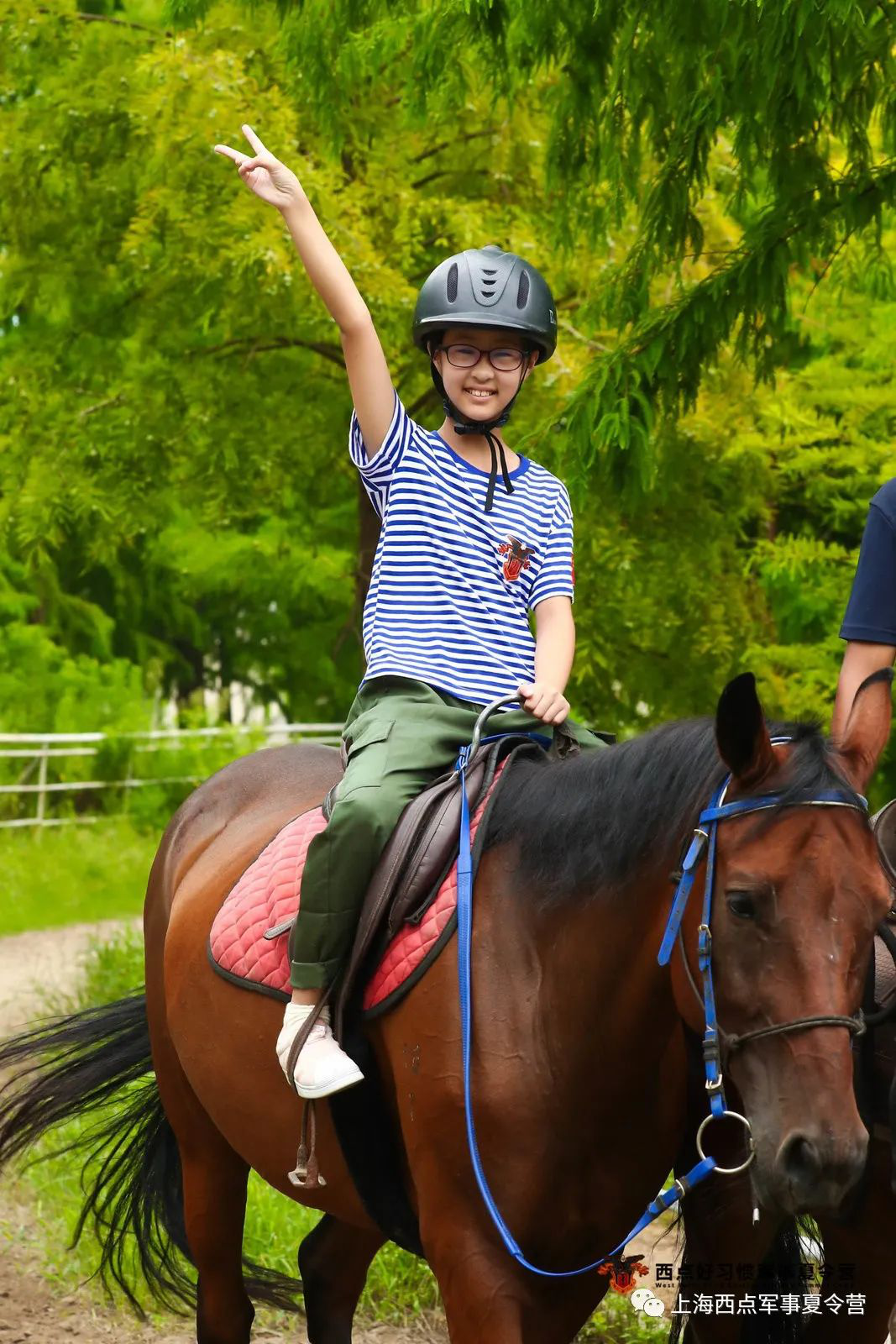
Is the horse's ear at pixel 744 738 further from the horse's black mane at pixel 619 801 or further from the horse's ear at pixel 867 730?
the horse's ear at pixel 867 730

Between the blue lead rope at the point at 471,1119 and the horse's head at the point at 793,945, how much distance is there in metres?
0.42

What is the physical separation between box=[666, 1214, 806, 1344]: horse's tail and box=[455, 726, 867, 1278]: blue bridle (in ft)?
3.11

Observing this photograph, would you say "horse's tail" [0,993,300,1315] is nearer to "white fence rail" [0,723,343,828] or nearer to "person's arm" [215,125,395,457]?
"person's arm" [215,125,395,457]

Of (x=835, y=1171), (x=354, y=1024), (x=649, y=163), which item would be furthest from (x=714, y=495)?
(x=835, y=1171)

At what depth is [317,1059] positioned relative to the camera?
Answer: 327 centimetres

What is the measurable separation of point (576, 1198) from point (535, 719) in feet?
3.48

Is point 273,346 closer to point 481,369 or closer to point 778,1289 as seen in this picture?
point 481,369

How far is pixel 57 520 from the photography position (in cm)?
1034

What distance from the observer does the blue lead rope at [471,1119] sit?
3.07 m

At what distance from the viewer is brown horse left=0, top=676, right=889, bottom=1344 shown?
2.63 m

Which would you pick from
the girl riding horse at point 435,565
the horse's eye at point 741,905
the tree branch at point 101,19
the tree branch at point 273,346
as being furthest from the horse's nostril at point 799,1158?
the tree branch at point 101,19

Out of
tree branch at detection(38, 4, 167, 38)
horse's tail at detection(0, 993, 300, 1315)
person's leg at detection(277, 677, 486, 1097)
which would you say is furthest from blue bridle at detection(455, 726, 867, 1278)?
tree branch at detection(38, 4, 167, 38)

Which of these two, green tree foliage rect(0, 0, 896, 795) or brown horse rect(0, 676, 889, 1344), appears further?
green tree foliage rect(0, 0, 896, 795)

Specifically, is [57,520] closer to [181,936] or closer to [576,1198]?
[181,936]
